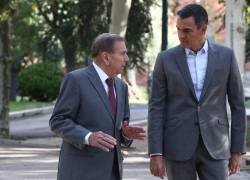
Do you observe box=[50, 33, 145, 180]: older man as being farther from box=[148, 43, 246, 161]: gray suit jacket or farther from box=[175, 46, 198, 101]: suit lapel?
box=[175, 46, 198, 101]: suit lapel

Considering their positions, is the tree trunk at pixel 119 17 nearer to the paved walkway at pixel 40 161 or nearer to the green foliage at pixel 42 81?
the paved walkway at pixel 40 161

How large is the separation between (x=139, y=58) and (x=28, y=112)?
6.41m

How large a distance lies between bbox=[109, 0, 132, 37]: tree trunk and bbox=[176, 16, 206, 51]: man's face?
397 inches

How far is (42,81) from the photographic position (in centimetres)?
3256

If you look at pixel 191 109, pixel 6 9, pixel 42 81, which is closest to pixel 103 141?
pixel 191 109

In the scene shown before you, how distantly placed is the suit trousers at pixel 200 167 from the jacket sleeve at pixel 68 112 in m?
0.83

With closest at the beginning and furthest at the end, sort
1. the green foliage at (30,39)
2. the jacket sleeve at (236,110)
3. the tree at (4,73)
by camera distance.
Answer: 1. the jacket sleeve at (236,110)
2. the tree at (4,73)
3. the green foliage at (30,39)

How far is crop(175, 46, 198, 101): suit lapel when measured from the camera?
545 centimetres

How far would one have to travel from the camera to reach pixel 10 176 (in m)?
11.5

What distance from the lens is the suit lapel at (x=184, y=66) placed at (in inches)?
214

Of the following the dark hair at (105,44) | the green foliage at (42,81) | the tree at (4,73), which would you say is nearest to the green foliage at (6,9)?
the tree at (4,73)

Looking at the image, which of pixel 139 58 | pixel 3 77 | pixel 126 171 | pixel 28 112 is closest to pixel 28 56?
pixel 139 58

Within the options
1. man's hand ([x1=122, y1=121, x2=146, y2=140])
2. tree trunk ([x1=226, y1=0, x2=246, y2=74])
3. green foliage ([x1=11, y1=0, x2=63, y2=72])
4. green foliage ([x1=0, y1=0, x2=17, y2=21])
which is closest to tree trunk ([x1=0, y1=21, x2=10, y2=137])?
green foliage ([x1=0, y1=0, x2=17, y2=21])

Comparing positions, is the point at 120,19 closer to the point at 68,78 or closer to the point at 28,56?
the point at 68,78
